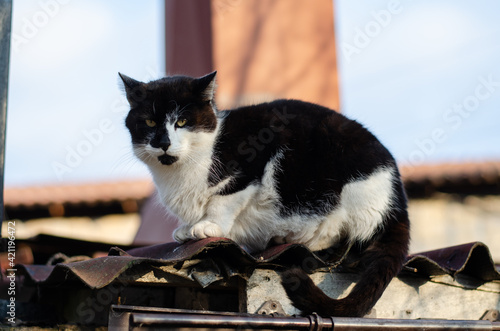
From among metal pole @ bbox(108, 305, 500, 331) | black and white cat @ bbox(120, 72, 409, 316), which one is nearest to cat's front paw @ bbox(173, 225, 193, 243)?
black and white cat @ bbox(120, 72, 409, 316)

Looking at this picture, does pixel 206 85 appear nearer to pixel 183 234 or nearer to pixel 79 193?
pixel 183 234

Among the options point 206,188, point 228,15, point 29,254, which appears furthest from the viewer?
point 228,15

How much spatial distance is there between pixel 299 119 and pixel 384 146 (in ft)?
1.48

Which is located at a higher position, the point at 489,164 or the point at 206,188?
the point at 206,188

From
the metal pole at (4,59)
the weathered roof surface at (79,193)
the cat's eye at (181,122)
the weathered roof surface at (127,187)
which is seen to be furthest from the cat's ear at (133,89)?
the weathered roof surface at (79,193)

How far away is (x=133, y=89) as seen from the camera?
8.62 ft

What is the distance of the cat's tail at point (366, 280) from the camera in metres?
1.92

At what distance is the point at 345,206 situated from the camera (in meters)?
2.48

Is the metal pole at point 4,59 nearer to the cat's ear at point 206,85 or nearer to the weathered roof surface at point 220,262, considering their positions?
the weathered roof surface at point 220,262

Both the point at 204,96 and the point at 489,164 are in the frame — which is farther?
the point at 489,164

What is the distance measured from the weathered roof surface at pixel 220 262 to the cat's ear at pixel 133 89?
73cm

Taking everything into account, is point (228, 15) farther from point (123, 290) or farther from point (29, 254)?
point (123, 290)

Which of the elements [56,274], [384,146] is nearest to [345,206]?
[384,146]

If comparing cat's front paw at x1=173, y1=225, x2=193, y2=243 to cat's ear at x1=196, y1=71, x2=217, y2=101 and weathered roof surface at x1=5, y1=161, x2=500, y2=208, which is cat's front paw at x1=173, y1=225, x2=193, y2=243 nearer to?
cat's ear at x1=196, y1=71, x2=217, y2=101
